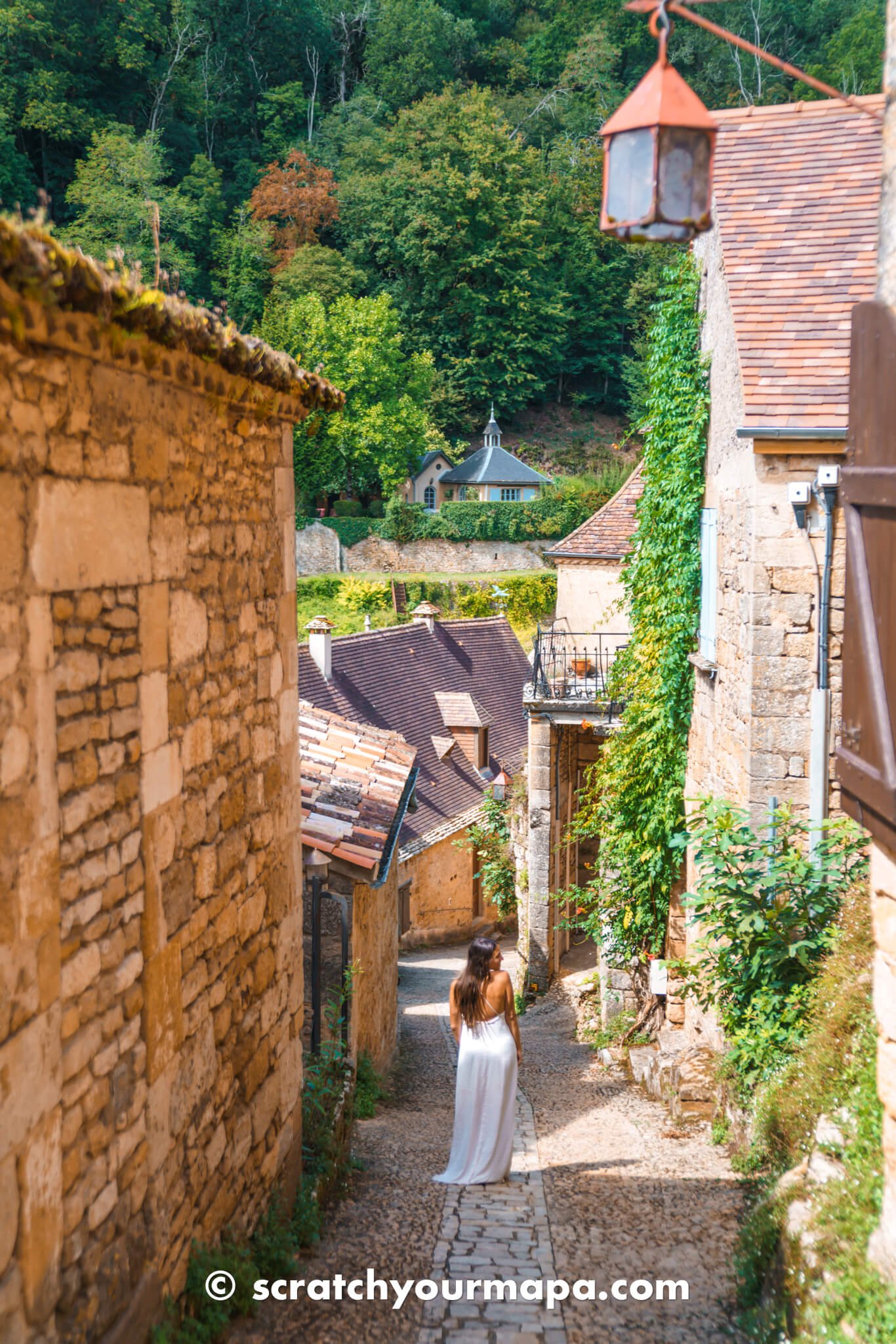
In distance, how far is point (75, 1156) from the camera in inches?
116

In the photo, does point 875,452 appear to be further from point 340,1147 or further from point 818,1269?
point 340,1147

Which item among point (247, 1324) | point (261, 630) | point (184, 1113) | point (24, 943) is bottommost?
point (247, 1324)

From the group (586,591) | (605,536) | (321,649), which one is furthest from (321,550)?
(605,536)

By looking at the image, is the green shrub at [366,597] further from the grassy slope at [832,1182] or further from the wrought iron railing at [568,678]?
the grassy slope at [832,1182]

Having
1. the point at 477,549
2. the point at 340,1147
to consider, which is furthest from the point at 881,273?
the point at 477,549

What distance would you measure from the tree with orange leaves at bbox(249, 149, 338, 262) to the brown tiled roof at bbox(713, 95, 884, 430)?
40.5 m

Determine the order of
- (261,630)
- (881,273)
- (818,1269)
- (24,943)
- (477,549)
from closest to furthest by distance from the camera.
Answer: (24,943) → (881,273) → (818,1269) → (261,630) → (477,549)

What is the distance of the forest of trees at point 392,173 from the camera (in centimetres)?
4197

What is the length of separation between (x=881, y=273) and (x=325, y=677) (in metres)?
15.9

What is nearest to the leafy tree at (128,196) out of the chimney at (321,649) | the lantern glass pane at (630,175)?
the chimney at (321,649)

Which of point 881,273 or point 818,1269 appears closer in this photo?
point 881,273

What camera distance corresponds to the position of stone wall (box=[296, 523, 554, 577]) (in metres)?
39.0

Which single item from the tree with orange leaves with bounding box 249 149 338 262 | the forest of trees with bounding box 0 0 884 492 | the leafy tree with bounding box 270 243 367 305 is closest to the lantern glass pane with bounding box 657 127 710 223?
the forest of trees with bounding box 0 0 884 492

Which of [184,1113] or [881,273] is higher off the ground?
[881,273]
